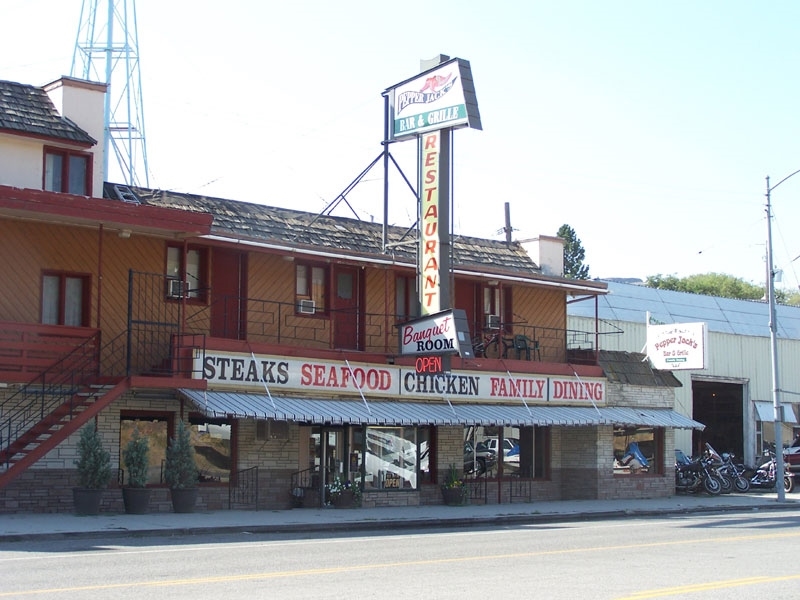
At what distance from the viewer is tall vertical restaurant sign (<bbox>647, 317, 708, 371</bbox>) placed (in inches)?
1283

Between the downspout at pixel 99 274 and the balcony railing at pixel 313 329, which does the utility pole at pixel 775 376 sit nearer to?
the balcony railing at pixel 313 329

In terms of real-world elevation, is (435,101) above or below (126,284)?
above

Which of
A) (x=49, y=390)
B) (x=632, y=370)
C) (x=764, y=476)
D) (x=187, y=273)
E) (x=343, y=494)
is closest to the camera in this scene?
(x=49, y=390)

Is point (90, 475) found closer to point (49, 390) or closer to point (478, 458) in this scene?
point (49, 390)

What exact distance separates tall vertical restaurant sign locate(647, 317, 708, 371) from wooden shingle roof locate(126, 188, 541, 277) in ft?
14.8

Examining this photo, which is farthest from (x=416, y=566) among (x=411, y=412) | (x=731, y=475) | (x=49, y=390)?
(x=731, y=475)

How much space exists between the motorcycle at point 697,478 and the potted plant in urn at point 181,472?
58.1 feet

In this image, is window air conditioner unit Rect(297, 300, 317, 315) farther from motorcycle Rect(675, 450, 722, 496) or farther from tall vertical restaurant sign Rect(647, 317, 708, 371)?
motorcycle Rect(675, 450, 722, 496)

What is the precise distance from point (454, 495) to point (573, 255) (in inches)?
1969

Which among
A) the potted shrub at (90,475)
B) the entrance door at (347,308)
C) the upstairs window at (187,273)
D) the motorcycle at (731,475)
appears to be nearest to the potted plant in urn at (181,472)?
the potted shrub at (90,475)

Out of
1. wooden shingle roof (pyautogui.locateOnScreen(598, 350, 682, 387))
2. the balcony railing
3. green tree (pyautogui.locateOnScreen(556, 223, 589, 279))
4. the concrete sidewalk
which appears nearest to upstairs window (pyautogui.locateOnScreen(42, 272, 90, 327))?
the balcony railing

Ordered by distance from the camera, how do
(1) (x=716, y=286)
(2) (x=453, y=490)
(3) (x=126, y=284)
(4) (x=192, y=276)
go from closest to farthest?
(3) (x=126, y=284) → (4) (x=192, y=276) → (2) (x=453, y=490) → (1) (x=716, y=286)

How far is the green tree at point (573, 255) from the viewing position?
248 feet

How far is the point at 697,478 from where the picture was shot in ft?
112
